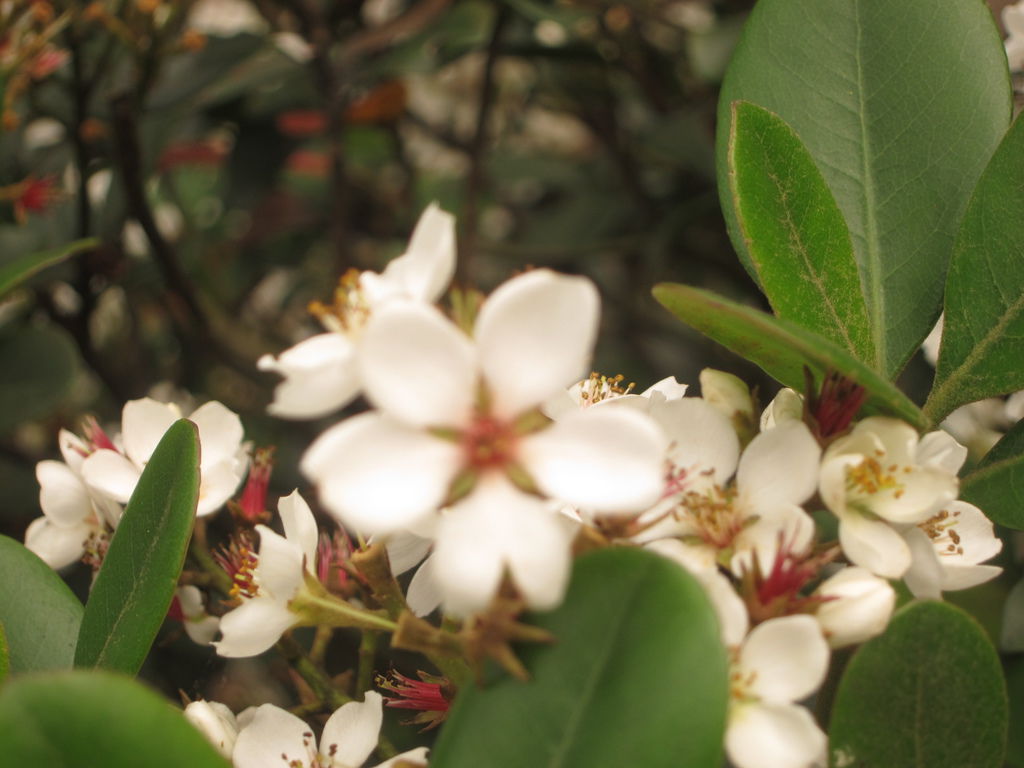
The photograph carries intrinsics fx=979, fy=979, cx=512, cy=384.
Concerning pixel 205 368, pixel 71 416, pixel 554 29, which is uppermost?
pixel 554 29

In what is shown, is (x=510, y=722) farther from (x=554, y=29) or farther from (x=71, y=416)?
(x=554, y=29)

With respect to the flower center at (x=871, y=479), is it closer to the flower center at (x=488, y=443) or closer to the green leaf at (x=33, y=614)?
the flower center at (x=488, y=443)

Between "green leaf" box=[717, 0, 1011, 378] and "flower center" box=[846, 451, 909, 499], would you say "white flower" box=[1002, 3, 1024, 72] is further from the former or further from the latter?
"flower center" box=[846, 451, 909, 499]

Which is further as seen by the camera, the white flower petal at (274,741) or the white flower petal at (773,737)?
the white flower petal at (274,741)

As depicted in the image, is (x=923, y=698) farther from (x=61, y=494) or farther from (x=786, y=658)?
(x=61, y=494)

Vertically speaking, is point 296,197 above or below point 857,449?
below

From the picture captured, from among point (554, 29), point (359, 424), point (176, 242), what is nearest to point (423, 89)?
point (554, 29)

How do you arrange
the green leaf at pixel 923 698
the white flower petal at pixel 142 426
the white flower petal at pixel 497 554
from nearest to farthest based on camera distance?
1. the white flower petal at pixel 497 554
2. the green leaf at pixel 923 698
3. the white flower petal at pixel 142 426

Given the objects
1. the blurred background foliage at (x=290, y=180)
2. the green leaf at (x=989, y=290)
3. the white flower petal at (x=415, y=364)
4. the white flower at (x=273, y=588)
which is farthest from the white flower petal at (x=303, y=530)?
the blurred background foliage at (x=290, y=180)
